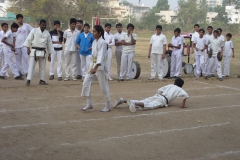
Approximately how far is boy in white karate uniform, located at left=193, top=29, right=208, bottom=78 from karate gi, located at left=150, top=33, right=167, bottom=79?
5.08 ft

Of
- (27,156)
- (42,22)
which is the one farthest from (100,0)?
(27,156)

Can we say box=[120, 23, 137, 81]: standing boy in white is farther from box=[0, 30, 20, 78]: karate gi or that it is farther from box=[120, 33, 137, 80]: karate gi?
box=[0, 30, 20, 78]: karate gi

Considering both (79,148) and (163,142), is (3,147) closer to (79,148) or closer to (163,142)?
(79,148)

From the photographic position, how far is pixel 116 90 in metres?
12.6

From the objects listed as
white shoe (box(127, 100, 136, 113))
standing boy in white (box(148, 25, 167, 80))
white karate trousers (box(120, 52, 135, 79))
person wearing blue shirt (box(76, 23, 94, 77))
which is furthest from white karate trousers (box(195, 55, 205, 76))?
white shoe (box(127, 100, 136, 113))

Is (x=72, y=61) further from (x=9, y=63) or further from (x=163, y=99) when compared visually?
(x=163, y=99)

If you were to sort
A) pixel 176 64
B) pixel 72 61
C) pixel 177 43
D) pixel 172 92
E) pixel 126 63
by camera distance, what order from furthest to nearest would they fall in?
pixel 176 64, pixel 177 43, pixel 126 63, pixel 72 61, pixel 172 92

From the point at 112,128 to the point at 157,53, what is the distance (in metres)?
7.53

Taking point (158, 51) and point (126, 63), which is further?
point (158, 51)

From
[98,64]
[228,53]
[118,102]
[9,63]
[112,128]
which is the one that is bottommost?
[112,128]

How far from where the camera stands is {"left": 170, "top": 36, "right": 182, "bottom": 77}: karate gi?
1570 cm

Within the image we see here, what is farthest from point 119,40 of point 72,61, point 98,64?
point 98,64

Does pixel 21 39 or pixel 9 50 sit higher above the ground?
pixel 21 39

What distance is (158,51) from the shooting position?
49.8ft
